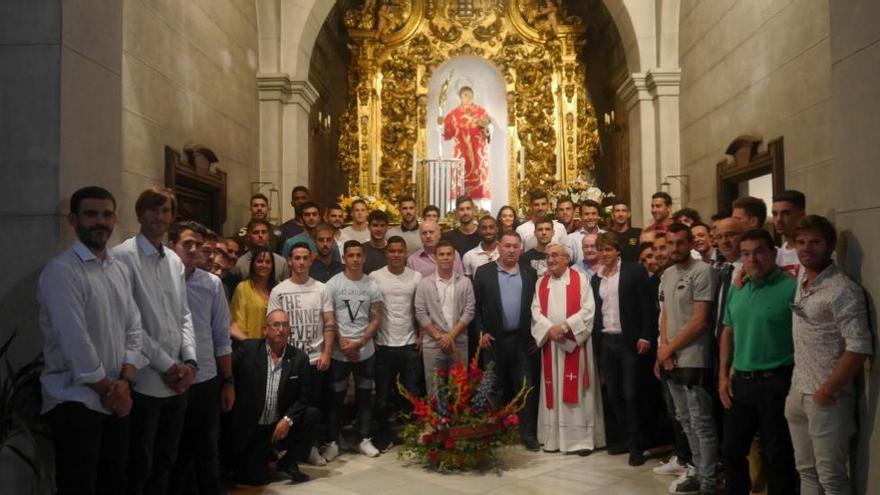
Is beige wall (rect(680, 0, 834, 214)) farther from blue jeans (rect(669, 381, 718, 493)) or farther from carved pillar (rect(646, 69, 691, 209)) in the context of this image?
blue jeans (rect(669, 381, 718, 493))

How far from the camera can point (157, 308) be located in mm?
3406

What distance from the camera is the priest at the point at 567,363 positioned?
5.68 meters

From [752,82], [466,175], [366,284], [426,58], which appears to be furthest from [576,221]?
[426,58]

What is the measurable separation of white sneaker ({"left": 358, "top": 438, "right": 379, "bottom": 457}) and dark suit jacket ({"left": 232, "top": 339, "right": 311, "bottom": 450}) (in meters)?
0.83

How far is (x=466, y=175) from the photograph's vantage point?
1198 cm

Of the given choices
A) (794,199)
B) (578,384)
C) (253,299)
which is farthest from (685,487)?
(253,299)

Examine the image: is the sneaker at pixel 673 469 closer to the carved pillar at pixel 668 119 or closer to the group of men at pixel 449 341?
the group of men at pixel 449 341

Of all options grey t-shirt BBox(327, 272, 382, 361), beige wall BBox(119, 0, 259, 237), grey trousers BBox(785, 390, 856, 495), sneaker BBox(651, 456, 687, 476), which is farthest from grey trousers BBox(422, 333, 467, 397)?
grey trousers BBox(785, 390, 856, 495)

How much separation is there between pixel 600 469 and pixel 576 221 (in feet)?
11.4

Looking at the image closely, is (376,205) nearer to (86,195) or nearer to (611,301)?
(611,301)

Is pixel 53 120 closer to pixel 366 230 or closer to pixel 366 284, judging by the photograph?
pixel 366 284

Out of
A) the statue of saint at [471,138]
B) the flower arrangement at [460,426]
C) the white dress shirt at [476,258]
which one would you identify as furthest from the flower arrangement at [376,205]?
the flower arrangement at [460,426]

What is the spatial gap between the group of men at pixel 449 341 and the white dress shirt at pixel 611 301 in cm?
2

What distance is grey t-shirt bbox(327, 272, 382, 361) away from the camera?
5570 mm
